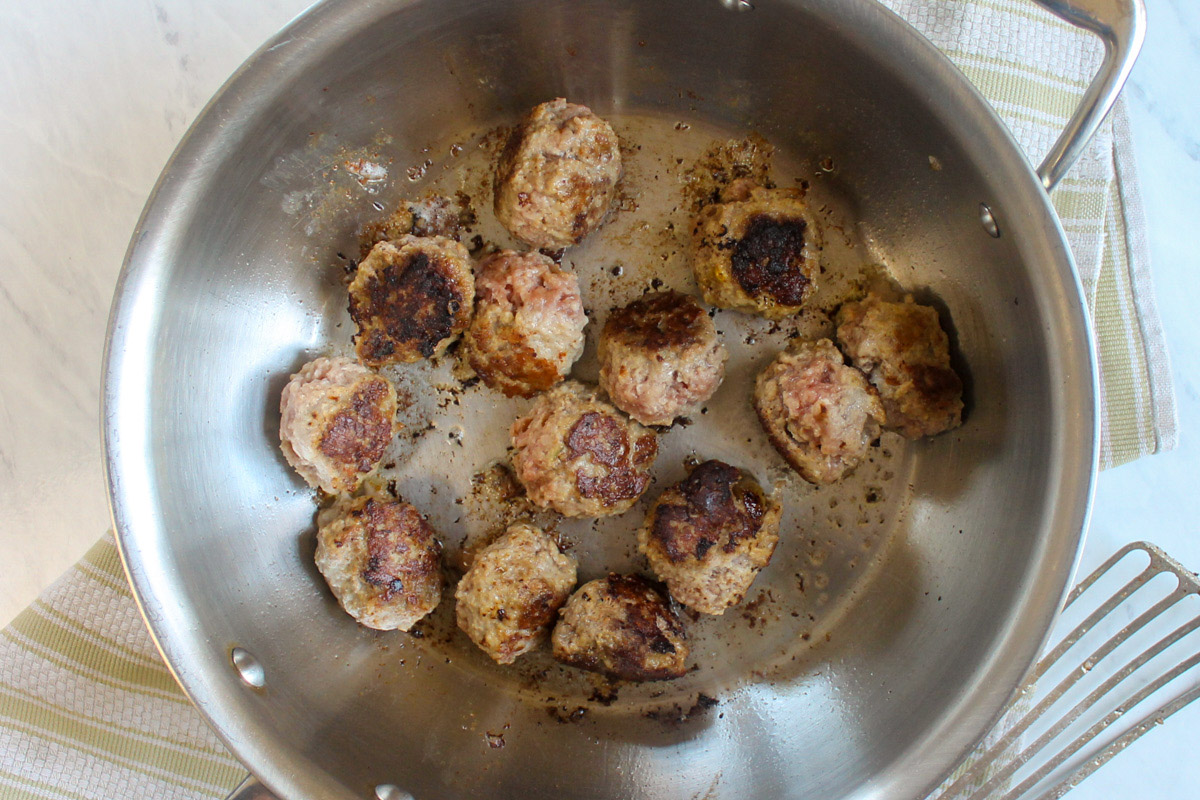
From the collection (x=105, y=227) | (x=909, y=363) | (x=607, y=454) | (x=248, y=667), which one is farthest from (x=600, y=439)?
(x=105, y=227)

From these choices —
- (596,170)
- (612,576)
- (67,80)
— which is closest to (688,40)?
(596,170)

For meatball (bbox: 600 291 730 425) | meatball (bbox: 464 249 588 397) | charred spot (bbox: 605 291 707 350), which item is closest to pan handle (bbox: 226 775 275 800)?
meatball (bbox: 464 249 588 397)

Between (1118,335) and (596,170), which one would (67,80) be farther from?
(1118,335)

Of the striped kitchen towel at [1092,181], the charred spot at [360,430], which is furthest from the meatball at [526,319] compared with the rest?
the striped kitchen towel at [1092,181]

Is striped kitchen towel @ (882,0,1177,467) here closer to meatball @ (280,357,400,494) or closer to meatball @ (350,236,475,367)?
meatball @ (350,236,475,367)

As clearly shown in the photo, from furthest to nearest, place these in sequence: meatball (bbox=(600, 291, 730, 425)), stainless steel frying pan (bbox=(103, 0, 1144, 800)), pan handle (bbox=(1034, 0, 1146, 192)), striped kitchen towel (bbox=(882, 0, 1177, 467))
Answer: striped kitchen towel (bbox=(882, 0, 1177, 467)) < meatball (bbox=(600, 291, 730, 425)) < stainless steel frying pan (bbox=(103, 0, 1144, 800)) < pan handle (bbox=(1034, 0, 1146, 192))

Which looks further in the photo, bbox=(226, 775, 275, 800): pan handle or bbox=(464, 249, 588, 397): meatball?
bbox=(464, 249, 588, 397): meatball

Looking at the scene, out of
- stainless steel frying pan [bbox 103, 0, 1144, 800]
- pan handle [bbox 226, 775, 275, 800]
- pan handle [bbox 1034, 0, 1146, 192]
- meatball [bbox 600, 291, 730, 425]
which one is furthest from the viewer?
meatball [bbox 600, 291, 730, 425]
